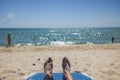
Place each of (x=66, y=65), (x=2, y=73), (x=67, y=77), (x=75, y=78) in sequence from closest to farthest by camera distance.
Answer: (x=67, y=77) → (x=66, y=65) → (x=75, y=78) → (x=2, y=73)

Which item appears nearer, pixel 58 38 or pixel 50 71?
pixel 50 71

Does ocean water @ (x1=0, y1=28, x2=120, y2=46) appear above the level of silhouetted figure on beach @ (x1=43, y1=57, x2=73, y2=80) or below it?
below

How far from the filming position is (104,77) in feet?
20.1

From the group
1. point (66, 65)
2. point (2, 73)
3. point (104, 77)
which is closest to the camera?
point (66, 65)

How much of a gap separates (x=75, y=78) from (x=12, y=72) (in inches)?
91.1

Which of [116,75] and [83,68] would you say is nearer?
[116,75]

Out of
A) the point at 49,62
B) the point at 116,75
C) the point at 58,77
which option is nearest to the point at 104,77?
the point at 116,75

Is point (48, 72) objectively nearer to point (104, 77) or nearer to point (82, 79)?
point (82, 79)

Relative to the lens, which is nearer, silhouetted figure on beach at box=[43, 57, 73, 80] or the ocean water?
silhouetted figure on beach at box=[43, 57, 73, 80]

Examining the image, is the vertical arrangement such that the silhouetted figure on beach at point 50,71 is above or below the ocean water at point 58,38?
above

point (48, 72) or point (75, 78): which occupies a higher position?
point (48, 72)

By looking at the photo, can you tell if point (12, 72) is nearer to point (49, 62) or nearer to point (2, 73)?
point (2, 73)

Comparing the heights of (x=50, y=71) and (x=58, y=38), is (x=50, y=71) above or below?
above

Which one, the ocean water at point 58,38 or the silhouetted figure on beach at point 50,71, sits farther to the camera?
the ocean water at point 58,38
